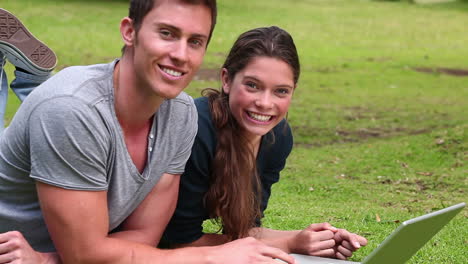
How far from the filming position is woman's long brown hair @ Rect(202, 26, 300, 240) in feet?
10.6

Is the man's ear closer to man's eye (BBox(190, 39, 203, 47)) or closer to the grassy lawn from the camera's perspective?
man's eye (BBox(190, 39, 203, 47))

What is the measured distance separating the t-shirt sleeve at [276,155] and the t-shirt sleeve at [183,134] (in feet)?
2.20

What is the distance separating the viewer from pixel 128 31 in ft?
8.32

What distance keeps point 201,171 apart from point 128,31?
0.89m

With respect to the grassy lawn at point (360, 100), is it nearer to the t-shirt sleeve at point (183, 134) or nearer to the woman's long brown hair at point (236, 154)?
the woman's long brown hair at point (236, 154)

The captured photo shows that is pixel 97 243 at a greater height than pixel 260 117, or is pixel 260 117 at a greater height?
pixel 260 117

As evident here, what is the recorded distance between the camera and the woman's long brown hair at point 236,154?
3219 mm

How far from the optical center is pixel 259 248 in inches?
102

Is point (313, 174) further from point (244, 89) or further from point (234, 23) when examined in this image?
point (234, 23)

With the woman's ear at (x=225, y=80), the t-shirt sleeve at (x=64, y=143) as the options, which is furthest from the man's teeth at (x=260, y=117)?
the t-shirt sleeve at (x=64, y=143)

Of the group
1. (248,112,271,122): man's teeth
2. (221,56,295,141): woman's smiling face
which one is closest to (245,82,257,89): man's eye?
(221,56,295,141): woman's smiling face

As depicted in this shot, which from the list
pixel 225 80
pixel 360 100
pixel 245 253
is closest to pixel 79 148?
pixel 245 253

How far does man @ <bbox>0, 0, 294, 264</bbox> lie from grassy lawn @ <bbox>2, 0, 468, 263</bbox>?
141 centimetres

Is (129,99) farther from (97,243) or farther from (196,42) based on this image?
(97,243)
